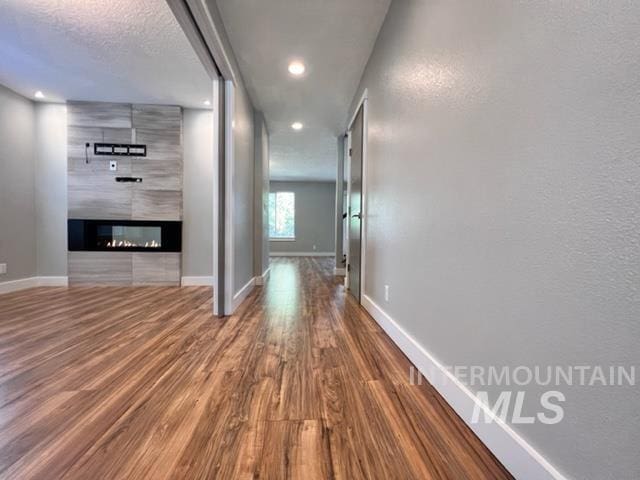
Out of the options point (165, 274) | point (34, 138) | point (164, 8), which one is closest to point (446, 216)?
point (164, 8)

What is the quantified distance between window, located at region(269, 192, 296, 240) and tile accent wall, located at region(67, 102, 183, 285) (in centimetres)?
524

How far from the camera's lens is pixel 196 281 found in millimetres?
4004

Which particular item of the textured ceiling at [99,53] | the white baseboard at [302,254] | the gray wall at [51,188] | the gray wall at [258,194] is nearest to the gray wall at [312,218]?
the white baseboard at [302,254]

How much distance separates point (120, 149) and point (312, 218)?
19.4 feet

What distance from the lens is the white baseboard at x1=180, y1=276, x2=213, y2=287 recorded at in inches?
156

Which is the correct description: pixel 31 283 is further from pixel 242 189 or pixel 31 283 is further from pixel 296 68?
pixel 296 68

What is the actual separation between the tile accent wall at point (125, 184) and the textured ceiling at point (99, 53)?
21 centimetres

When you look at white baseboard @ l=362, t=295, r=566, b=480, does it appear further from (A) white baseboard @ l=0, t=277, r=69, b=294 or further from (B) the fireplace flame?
(A) white baseboard @ l=0, t=277, r=69, b=294

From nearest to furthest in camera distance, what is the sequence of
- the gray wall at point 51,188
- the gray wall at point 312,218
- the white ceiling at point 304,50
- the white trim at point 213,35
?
the white trim at point 213,35 → the white ceiling at point 304,50 → the gray wall at point 51,188 → the gray wall at point 312,218

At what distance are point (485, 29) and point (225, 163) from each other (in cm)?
205

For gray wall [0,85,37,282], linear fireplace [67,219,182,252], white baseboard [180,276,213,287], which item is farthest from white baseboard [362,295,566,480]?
gray wall [0,85,37,282]

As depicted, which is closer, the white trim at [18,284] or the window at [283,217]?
the white trim at [18,284]

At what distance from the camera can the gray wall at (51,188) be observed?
3775 millimetres

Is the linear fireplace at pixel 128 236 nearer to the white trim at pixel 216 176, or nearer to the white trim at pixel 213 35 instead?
the white trim at pixel 216 176
